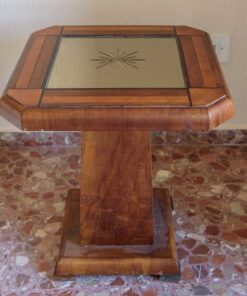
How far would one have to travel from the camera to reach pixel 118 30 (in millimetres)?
1338

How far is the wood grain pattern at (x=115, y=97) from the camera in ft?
3.09

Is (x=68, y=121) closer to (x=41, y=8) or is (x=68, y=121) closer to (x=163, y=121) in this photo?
(x=163, y=121)

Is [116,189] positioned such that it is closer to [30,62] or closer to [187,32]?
[30,62]

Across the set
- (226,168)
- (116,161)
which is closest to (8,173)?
(116,161)

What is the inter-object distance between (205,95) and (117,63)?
269mm

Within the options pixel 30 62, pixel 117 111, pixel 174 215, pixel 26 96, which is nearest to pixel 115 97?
pixel 117 111

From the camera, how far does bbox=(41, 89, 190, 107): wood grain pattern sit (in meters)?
0.94

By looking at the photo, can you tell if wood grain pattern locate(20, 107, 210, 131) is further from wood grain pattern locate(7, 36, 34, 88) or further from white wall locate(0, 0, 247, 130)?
Answer: white wall locate(0, 0, 247, 130)

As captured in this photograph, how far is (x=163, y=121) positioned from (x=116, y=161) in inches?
10.7

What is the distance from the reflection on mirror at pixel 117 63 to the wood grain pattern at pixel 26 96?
0.05 metres

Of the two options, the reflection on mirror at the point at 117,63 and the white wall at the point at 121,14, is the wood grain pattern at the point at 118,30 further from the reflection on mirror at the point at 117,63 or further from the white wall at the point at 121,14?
the white wall at the point at 121,14

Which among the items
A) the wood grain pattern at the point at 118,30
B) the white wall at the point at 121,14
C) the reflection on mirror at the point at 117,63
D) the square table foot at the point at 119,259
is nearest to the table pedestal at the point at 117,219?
the square table foot at the point at 119,259

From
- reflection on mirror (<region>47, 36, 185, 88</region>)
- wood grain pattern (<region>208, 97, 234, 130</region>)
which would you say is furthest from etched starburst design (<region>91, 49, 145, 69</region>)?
wood grain pattern (<region>208, 97, 234, 130</region>)

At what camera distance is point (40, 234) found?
1.43 metres
